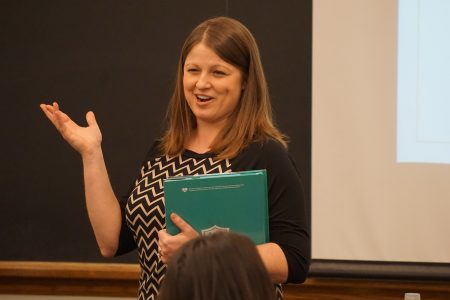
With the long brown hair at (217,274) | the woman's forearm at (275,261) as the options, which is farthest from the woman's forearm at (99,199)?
the long brown hair at (217,274)

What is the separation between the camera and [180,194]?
1713mm

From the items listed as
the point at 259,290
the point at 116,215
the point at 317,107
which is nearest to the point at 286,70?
the point at 317,107

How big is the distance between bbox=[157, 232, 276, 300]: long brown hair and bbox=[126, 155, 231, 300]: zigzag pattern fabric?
856 mm

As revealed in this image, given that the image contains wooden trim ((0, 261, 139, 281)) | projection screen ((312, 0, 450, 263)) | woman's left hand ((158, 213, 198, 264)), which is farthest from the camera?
wooden trim ((0, 261, 139, 281))

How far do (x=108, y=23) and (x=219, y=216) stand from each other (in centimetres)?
188

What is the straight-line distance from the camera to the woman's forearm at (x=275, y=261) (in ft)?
5.57

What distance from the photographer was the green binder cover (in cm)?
168

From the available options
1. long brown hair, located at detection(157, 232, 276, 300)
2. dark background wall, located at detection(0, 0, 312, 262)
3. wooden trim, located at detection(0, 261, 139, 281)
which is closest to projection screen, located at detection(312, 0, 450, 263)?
dark background wall, located at detection(0, 0, 312, 262)

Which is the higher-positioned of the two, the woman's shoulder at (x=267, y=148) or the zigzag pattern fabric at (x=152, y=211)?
the woman's shoulder at (x=267, y=148)

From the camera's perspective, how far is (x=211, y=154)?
1.90m

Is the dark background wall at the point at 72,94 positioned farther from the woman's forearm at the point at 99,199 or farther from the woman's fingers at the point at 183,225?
the woman's fingers at the point at 183,225

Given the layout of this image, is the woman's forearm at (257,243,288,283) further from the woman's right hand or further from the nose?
the woman's right hand

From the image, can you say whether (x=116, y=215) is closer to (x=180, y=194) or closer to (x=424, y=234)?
(x=180, y=194)

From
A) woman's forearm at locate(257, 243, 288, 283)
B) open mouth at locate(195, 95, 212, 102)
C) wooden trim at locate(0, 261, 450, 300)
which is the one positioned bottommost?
wooden trim at locate(0, 261, 450, 300)
